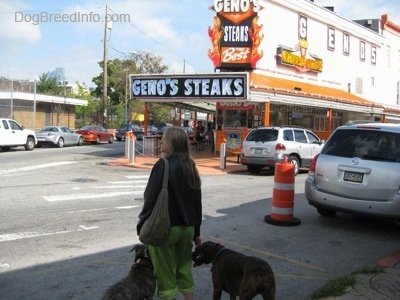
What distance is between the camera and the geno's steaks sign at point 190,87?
19.2 meters

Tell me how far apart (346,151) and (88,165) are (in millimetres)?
13072

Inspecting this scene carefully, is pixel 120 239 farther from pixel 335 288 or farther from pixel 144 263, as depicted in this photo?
pixel 335 288

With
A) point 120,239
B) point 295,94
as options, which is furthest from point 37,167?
point 295,94

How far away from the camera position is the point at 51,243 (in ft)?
21.4

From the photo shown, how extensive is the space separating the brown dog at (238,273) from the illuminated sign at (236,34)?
20.5m

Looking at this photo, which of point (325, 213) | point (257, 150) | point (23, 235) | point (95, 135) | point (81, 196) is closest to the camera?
point (23, 235)

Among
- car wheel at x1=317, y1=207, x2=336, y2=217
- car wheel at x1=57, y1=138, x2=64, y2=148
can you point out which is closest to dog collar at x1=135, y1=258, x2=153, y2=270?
car wheel at x1=317, y1=207, x2=336, y2=217

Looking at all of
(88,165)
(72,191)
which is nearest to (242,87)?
(88,165)

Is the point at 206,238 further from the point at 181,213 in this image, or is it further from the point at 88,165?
the point at 88,165

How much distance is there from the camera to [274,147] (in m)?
15.4

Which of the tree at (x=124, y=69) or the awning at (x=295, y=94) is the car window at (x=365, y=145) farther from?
the tree at (x=124, y=69)

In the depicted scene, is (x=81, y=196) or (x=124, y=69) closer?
(x=81, y=196)

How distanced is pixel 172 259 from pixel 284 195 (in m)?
4.20

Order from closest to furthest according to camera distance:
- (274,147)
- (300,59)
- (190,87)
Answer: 1. (274,147)
2. (190,87)
3. (300,59)
